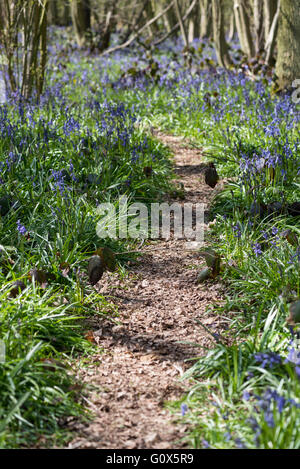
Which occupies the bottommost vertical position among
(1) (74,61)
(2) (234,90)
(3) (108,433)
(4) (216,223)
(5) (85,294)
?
(3) (108,433)

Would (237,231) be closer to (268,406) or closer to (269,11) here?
(268,406)

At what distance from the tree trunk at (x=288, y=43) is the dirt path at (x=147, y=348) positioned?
4.21 m

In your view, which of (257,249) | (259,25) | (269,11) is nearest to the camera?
(257,249)

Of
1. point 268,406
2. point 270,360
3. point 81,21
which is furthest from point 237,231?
point 81,21

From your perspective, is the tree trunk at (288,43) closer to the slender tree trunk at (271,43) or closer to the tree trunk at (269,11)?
the slender tree trunk at (271,43)

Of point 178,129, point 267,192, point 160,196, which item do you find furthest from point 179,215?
point 178,129

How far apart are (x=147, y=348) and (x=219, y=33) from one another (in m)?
8.48

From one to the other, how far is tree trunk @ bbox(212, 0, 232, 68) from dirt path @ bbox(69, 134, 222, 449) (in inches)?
266

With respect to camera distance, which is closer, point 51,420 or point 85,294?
point 51,420

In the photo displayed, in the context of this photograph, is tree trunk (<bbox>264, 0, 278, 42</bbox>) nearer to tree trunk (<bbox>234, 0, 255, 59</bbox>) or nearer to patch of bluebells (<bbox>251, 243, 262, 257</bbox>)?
tree trunk (<bbox>234, 0, 255, 59</bbox>)

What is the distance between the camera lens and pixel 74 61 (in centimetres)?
1362

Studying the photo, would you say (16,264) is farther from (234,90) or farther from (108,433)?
(234,90)

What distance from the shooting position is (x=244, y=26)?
10.3 metres

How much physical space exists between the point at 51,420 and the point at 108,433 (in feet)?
0.90
